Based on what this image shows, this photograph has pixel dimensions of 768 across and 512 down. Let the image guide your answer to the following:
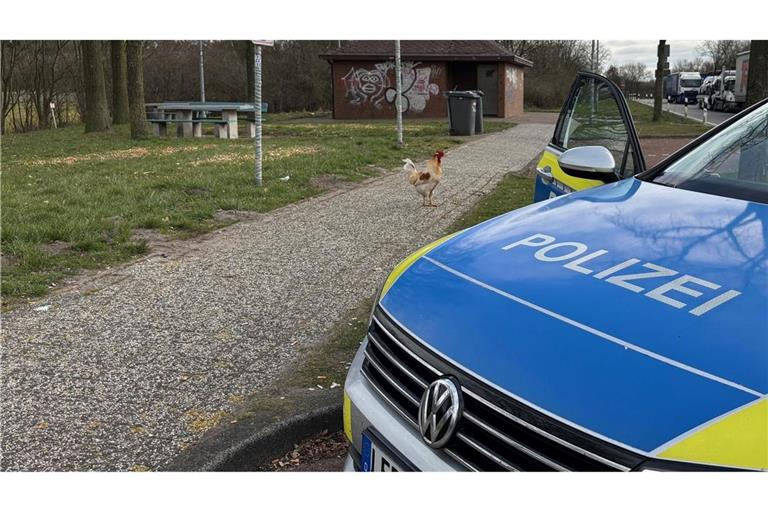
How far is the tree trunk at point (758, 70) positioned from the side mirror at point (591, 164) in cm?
797

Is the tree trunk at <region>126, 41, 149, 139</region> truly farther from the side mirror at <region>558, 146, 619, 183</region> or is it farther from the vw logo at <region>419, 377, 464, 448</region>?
the vw logo at <region>419, 377, 464, 448</region>

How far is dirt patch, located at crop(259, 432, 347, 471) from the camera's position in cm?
318

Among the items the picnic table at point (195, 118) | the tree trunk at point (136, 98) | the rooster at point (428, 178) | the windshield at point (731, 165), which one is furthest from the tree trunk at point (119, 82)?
the windshield at point (731, 165)

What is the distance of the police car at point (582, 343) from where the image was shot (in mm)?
1539

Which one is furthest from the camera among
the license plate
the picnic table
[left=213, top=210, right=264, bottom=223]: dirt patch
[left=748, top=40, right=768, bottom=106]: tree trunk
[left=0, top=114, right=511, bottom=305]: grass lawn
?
the picnic table

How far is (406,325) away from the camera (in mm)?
2193

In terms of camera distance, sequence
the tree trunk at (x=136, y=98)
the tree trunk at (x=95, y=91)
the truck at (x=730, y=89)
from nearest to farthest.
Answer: the tree trunk at (x=136, y=98) < the tree trunk at (x=95, y=91) < the truck at (x=730, y=89)

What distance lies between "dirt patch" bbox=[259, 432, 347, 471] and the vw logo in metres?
1.28

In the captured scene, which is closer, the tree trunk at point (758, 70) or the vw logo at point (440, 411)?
the vw logo at point (440, 411)

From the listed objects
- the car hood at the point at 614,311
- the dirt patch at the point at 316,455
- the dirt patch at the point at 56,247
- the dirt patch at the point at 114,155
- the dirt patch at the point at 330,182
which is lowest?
the dirt patch at the point at 316,455

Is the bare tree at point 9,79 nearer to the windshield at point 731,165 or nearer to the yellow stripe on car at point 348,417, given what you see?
the windshield at point 731,165

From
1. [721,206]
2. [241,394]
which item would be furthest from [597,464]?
[241,394]

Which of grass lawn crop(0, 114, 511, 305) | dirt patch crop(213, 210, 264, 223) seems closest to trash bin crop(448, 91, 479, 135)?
grass lawn crop(0, 114, 511, 305)

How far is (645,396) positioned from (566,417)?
0.18 meters
